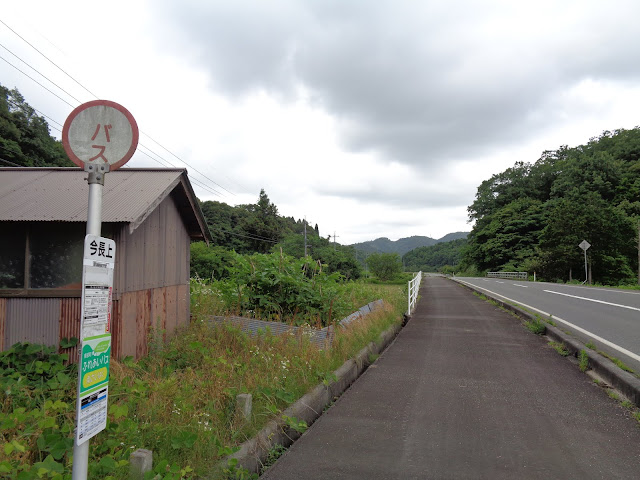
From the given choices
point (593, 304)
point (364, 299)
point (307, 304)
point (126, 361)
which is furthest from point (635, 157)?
point (126, 361)

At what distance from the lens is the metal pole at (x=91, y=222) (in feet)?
7.17

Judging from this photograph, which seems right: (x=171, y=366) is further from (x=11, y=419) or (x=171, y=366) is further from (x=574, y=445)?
(x=574, y=445)

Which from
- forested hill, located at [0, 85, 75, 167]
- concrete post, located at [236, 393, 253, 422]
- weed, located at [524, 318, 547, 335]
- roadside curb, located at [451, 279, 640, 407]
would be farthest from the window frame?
forested hill, located at [0, 85, 75, 167]

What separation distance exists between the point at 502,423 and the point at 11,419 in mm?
4289

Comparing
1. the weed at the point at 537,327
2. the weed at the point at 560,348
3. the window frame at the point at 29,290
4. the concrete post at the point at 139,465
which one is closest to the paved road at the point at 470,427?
the weed at the point at 560,348

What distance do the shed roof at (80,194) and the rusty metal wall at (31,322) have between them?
104cm

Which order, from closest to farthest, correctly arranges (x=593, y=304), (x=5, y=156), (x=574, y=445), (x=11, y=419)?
(x=11, y=419)
(x=574, y=445)
(x=593, y=304)
(x=5, y=156)

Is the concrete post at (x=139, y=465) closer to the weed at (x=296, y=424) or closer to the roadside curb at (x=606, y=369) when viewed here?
the weed at (x=296, y=424)

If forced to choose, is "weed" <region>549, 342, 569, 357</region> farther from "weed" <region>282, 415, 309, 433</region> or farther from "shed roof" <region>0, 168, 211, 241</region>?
"shed roof" <region>0, 168, 211, 241</region>

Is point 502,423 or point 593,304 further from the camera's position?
Answer: point 593,304

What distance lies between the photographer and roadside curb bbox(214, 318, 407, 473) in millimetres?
3201

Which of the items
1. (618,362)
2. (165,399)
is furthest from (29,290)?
(618,362)

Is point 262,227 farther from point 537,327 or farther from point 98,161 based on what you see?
point 98,161

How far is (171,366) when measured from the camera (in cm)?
533
